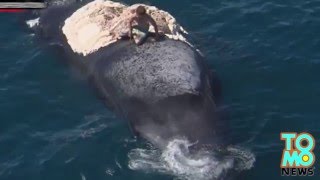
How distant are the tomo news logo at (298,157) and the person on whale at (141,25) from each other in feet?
25.4

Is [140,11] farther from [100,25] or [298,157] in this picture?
[298,157]

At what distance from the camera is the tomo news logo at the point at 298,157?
20.8m

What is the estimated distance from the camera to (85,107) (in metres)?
24.9

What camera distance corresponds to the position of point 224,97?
24.9 metres

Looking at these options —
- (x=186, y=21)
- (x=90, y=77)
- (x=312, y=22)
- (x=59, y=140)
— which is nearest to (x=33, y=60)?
(x=90, y=77)

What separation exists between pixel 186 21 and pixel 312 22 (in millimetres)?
7091

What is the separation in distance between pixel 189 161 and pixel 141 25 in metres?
7.41

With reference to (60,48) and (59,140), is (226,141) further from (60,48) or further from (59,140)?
(60,48)

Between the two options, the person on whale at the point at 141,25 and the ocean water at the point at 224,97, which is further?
the person on whale at the point at 141,25

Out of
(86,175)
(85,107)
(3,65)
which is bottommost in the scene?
(86,175)

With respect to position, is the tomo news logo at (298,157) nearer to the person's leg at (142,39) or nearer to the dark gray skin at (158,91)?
the dark gray skin at (158,91)

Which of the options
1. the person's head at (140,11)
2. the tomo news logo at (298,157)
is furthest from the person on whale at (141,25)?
the tomo news logo at (298,157)

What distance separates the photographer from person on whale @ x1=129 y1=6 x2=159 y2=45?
956 inches

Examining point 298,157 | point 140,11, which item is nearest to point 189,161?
point 298,157
